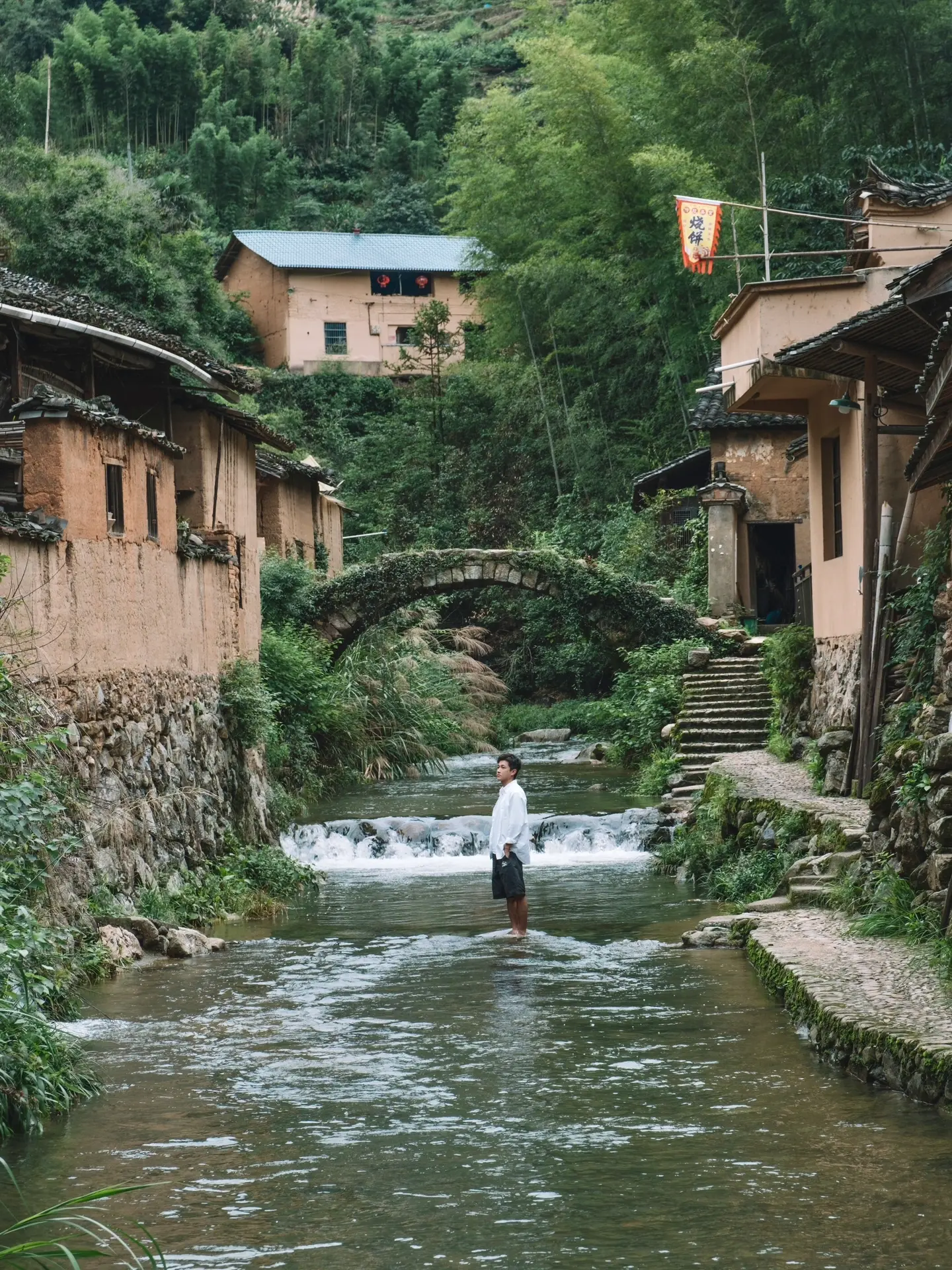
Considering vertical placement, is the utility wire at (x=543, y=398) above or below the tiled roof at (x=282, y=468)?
above

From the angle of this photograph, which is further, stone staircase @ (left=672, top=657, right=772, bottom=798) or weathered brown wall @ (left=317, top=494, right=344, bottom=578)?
weathered brown wall @ (left=317, top=494, right=344, bottom=578)

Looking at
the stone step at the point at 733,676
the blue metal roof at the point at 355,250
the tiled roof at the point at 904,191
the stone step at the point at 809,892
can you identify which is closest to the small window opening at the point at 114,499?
the stone step at the point at 809,892

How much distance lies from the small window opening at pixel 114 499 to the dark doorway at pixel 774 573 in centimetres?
1859

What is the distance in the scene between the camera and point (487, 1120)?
22.4ft

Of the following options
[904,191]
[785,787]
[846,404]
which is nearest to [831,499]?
[846,404]

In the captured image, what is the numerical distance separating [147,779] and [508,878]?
3434mm

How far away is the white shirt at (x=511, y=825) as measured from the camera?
1166cm

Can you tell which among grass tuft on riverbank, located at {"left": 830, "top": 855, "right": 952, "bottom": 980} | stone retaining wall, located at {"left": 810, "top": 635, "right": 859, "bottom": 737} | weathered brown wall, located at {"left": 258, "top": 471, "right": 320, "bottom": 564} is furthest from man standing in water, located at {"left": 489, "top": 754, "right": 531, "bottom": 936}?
weathered brown wall, located at {"left": 258, "top": 471, "right": 320, "bottom": 564}

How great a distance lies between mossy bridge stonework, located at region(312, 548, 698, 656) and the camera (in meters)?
28.0

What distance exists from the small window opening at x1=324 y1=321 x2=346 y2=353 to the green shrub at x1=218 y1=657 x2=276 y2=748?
3559cm

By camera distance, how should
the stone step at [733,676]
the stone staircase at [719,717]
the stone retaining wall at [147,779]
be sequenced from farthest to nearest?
the stone step at [733,676] → the stone staircase at [719,717] → the stone retaining wall at [147,779]

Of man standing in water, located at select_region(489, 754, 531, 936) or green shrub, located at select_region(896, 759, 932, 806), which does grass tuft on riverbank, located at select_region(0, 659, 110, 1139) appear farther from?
green shrub, located at select_region(896, 759, 932, 806)

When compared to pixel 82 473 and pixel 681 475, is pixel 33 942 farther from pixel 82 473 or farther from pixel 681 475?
pixel 681 475

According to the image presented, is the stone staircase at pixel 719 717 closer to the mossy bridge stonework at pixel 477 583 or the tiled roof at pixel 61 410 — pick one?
the mossy bridge stonework at pixel 477 583
